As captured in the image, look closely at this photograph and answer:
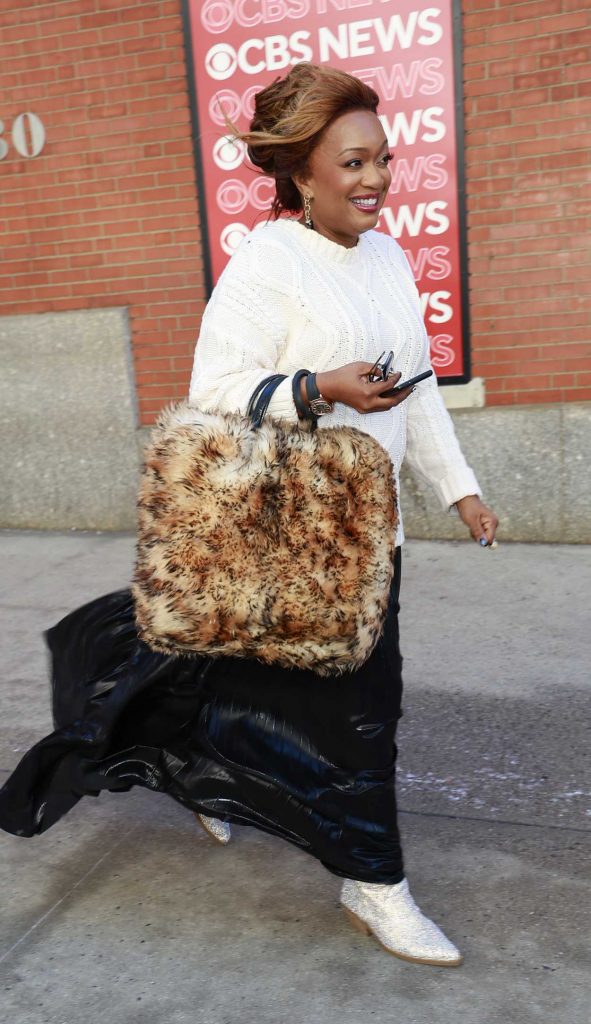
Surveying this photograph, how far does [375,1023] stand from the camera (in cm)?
227

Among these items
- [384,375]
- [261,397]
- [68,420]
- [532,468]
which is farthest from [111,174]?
[384,375]

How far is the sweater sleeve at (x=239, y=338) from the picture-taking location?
2367mm

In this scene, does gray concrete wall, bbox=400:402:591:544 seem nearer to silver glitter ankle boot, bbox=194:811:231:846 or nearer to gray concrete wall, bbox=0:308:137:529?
gray concrete wall, bbox=0:308:137:529

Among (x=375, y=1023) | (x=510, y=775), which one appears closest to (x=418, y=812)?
(x=510, y=775)

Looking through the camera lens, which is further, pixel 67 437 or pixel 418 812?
pixel 67 437

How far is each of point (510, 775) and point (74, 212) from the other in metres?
4.65

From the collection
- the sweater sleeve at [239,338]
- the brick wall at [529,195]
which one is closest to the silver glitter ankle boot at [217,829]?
the sweater sleeve at [239,338]

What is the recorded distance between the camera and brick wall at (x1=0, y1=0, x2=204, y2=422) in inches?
246

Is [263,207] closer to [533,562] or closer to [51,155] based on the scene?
[51,155]

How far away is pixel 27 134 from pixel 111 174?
0.63 metres

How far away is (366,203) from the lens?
97.7 inches

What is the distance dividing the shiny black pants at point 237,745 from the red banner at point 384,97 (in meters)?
3.53

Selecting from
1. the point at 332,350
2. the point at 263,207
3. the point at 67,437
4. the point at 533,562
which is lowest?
the point at 533,562

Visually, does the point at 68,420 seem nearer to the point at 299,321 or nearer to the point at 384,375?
the point at 299,321
